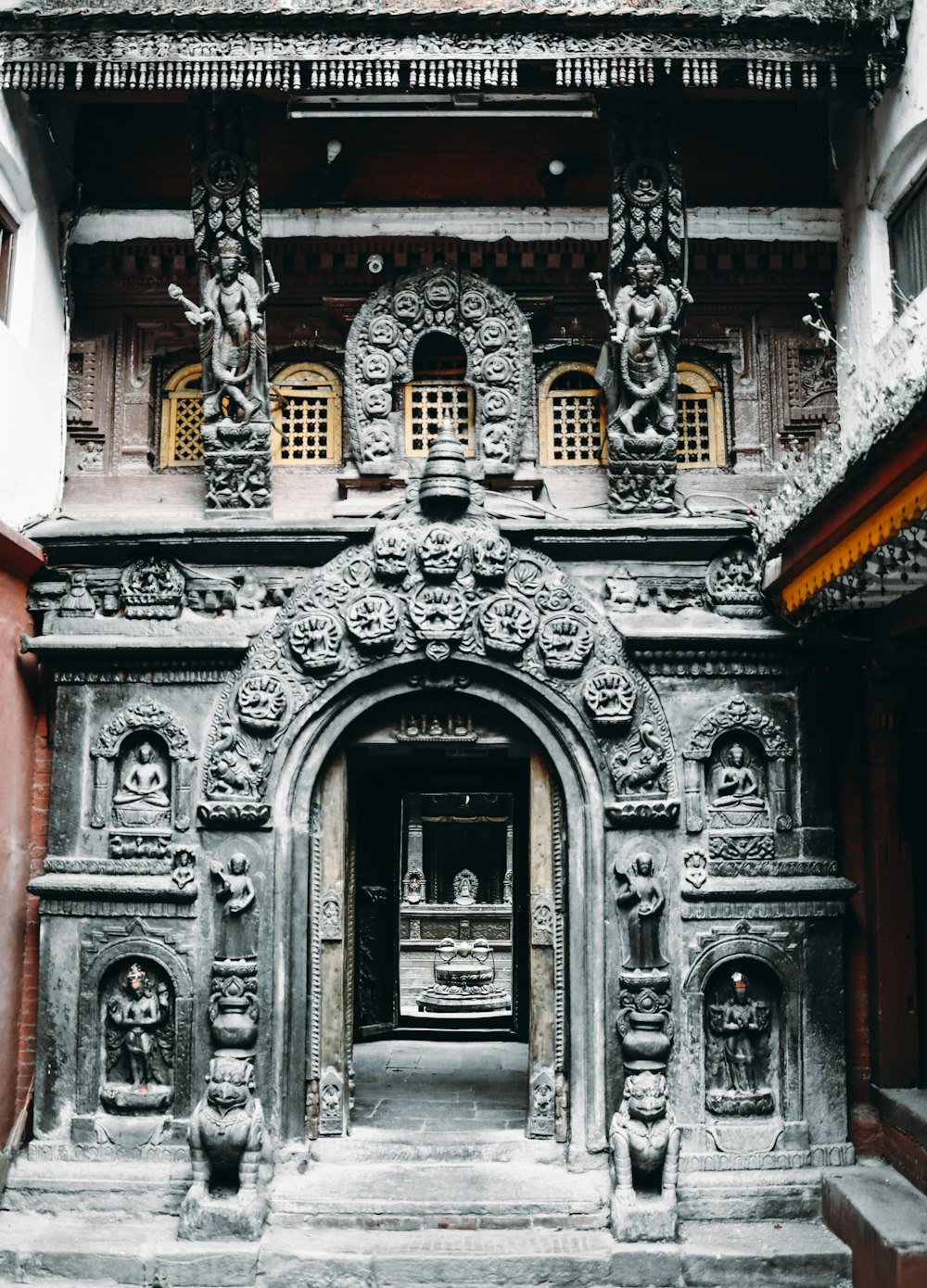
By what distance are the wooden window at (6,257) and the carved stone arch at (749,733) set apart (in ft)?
17.6

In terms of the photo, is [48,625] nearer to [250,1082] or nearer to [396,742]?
[396,742]

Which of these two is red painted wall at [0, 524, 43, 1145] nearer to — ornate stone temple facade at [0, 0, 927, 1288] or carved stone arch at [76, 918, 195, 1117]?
ornate stone temple facade at [0, 0, 927, 1288]

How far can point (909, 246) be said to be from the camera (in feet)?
24.1

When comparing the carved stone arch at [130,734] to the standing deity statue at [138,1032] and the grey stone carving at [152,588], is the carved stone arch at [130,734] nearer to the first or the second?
the grey stone carving at [152,588]

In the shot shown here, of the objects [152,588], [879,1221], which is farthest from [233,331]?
[879,1221]

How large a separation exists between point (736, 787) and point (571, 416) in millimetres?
2992

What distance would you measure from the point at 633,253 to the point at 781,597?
2489 millimetres

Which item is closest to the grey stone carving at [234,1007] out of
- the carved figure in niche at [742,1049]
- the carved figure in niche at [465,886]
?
the carved figure in niche at [742,1049]

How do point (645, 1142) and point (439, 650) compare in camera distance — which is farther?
point (439, 650)

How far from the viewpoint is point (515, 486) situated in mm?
7992

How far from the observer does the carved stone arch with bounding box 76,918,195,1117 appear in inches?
275

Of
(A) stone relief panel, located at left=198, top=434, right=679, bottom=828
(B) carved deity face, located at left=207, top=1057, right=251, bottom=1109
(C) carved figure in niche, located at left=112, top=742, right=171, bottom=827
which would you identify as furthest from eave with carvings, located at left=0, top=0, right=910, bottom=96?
(B) carved deity face, located at left=207, top=1057, right=251, bottom=1109

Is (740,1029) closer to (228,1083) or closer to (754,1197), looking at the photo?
(754,1197)

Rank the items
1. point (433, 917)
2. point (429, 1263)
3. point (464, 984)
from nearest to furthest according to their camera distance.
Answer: point (429, 1263), point (464, 984), point (433, 917)
